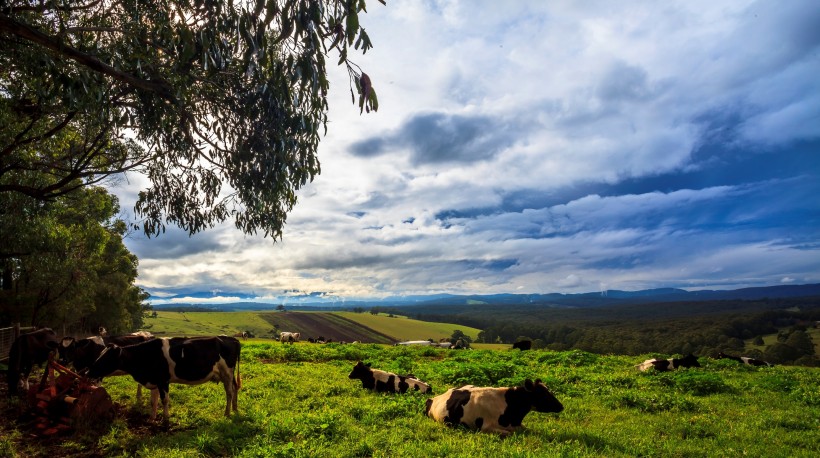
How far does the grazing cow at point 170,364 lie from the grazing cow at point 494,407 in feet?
17.1

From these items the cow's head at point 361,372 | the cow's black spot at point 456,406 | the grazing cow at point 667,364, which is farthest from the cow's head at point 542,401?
the grazing cow at point 667,364

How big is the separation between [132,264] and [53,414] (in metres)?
44.1

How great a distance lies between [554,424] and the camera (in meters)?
8.98

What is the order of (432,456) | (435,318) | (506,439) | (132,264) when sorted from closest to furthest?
(432,456) → (506,439) → (132,264) → (435,318)

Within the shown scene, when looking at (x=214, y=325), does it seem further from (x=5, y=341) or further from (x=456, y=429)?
(x=456, y=429)

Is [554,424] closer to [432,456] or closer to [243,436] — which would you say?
[432,456]

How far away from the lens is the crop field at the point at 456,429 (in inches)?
291

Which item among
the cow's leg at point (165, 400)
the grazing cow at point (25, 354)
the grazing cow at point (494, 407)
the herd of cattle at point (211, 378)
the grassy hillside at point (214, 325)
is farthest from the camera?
the grassy hillside at point (214, 325)

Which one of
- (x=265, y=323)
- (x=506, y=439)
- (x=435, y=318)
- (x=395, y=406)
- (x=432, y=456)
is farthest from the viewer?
(x=435, y=318)

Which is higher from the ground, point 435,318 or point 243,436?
point 243,436

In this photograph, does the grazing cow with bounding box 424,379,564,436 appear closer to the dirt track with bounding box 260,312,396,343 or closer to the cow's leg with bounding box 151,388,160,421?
the cow's leg with bounding box 151,388,160,421

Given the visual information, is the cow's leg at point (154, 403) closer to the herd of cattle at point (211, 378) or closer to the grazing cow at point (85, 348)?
the herd of cattle at point (211, 378)

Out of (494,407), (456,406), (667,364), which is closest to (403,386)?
(456,406)

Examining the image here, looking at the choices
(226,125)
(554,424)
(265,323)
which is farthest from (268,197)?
(265,323)
